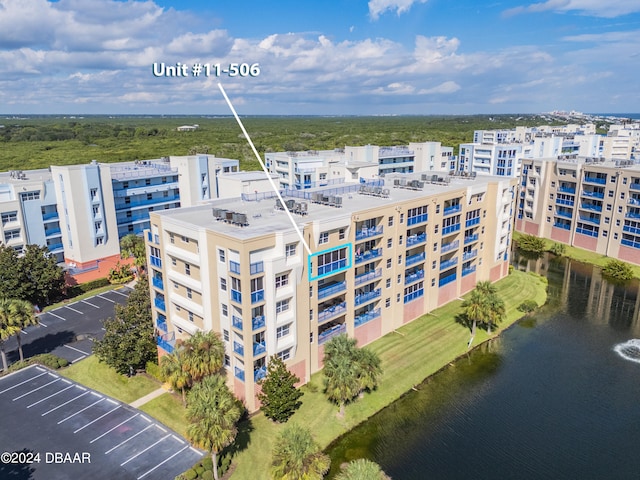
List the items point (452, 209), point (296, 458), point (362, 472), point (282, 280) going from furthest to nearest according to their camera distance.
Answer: point (452, 209) < point (282, 280) < point (296, 458) < point (362, 472)

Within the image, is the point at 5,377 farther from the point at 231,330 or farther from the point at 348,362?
the point at 348,362

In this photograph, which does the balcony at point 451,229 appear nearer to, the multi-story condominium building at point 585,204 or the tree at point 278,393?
the tree at point 278,393

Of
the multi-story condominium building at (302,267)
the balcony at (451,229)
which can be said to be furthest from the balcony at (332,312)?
the balcony at (451,229)

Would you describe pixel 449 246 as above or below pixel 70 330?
above

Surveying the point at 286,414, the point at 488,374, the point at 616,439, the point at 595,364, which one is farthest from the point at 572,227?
the point at 286,414

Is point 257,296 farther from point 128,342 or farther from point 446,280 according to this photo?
point 446,280

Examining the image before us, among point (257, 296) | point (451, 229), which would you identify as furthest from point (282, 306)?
point (451, 229)
